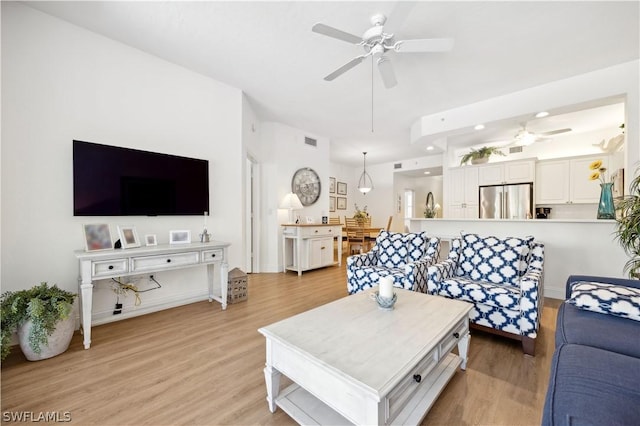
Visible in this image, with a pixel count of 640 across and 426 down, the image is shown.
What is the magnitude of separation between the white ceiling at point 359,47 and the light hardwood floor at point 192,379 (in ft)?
9.10

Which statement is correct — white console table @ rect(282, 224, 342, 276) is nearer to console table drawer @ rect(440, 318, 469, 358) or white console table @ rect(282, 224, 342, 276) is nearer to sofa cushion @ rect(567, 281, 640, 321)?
console table drawer @ rect(440, 318, 469, 358)

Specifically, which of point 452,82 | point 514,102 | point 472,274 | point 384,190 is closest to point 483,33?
point 452,82

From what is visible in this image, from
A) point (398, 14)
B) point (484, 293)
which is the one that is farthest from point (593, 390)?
point (398, 14)

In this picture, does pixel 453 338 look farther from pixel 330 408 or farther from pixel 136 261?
pixel 136 261

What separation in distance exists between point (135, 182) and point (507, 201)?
21.1 feet

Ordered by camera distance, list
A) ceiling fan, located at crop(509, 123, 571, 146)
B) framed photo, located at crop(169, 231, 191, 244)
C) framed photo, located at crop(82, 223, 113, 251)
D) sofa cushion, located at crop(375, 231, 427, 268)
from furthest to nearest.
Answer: ceiling fan, located at crop(509, 123, 571, 146) → sofa cushion, located at crop(375, 231, 427, 268) → framed photo, located at crop(169, 231, 191, 244) → framed photo, located at crop(82, 223, 113, 251)

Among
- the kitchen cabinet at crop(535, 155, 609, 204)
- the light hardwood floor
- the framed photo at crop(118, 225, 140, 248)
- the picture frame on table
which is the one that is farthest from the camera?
the kitchen cabinet at crop(535, 155, 609, 204)

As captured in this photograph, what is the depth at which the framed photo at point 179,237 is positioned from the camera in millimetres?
2867

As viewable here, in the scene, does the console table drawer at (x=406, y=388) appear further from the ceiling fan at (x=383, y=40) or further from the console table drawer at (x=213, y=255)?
the console table drawer at (x=213, y=255)

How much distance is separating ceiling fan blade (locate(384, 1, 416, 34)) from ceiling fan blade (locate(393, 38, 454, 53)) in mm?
135

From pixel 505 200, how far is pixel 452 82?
3397 mm

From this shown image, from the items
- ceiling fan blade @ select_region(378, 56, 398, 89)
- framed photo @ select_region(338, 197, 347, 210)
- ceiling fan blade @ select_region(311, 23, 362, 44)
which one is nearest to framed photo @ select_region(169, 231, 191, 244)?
ceiling fan blade @ select_region(311, 23, 362, 44)

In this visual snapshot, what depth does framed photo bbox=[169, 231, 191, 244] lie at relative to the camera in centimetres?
287

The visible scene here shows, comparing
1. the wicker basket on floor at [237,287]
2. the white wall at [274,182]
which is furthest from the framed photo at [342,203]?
the wicker basket on floor at [237,287]
